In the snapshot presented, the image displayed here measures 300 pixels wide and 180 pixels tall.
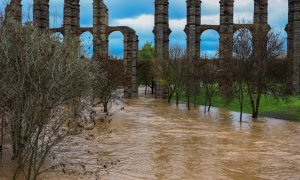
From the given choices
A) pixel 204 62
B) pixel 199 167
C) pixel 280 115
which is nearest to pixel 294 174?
pixel 199 167

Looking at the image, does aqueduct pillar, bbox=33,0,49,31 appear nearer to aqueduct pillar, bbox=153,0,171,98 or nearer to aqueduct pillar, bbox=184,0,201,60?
aqueduct pillar, bbox=153,0,171,98

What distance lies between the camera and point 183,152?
15.8m

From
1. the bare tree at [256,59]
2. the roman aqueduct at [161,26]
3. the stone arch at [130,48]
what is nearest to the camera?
the bare tree at [256,59]

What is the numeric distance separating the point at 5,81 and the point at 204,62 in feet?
91.9

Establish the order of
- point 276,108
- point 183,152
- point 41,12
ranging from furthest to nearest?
1. point 41,12
2. point 276,108
3. point 183,152

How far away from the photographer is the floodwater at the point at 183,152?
12383 millimetres

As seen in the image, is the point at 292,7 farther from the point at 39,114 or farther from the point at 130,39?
the point at 39,114

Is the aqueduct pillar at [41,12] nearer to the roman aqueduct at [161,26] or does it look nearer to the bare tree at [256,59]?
the roman aqueduct at [161,26]

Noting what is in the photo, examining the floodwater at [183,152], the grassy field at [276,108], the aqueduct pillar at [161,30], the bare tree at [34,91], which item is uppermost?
the aqueduct pillar at [161,30]

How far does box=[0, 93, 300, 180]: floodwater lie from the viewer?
12383 millimetres

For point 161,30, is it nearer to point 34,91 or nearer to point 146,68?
point 146,68

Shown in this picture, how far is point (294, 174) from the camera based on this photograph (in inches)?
496

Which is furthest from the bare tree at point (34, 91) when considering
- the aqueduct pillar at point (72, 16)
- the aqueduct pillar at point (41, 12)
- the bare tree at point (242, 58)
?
the aqueduct pillar at point (72, 16)

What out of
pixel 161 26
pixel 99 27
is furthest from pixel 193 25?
pixel 99 27
